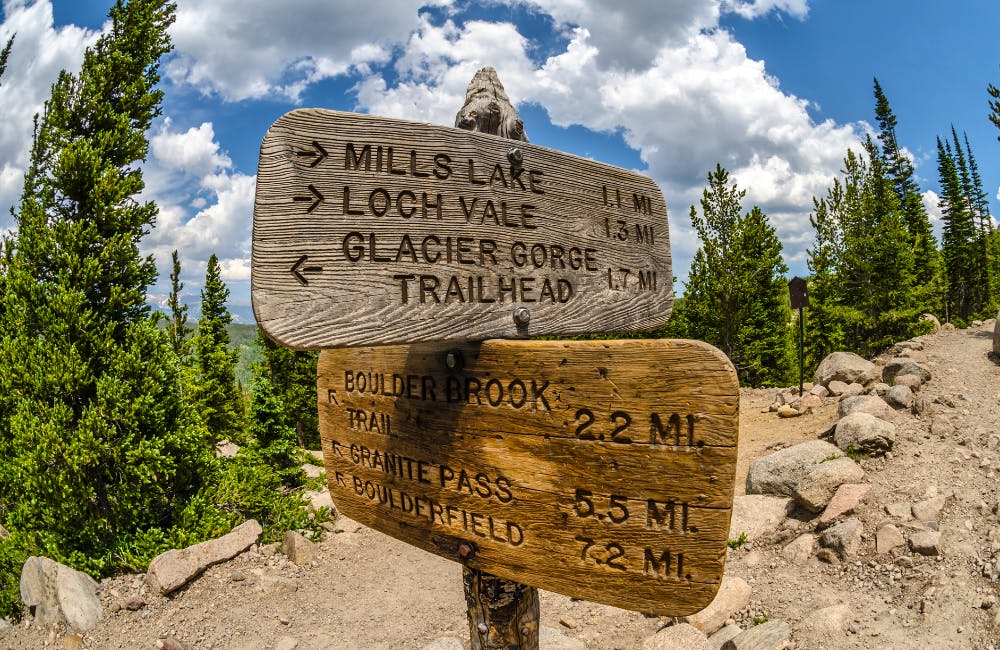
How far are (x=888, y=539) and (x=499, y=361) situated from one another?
621 cm

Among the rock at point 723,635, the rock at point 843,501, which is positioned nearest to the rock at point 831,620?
the rock at point 723,635

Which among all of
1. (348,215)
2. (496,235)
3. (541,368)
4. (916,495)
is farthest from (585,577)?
(916,495)

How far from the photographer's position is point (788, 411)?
42.9 feet

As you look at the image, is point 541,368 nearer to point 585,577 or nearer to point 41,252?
point 585,577

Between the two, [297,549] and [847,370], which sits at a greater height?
[847,370]

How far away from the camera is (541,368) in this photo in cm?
159

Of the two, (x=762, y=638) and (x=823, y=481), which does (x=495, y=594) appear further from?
(x=823, y=481)

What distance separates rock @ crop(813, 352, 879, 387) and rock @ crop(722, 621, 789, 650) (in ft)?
31.2

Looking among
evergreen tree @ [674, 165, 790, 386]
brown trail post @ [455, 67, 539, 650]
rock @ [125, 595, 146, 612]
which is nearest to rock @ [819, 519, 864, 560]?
brown trail post @ [455, 67, 539, 650]

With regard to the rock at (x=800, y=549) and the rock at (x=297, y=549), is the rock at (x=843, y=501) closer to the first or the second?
the rock at (x=800, y=549)

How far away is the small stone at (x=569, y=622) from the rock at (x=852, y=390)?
8486 mm

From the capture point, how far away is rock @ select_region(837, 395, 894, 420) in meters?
8.39

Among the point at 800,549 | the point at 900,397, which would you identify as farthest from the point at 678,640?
the point at 900,397

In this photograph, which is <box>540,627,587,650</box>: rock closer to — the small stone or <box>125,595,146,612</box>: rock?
the small stone
